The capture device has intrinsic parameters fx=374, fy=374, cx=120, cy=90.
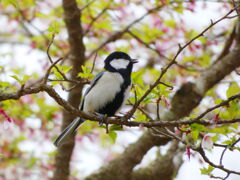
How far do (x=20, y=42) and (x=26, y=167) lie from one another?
7.46ft

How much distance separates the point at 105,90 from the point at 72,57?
31.3 inches

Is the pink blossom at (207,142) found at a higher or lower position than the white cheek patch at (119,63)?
lower

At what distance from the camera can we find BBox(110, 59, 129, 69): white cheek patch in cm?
304

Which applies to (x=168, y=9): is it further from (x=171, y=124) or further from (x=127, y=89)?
(x=171, y=124)

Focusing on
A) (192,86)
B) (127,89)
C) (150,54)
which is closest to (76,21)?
(127,89)

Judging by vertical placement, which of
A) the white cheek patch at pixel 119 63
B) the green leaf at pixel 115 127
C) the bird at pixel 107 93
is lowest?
the green leaf at pixel 115 127

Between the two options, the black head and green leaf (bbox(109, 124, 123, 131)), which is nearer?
green leaf (bbox(109, 124, 123, 131))

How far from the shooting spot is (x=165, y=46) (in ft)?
15.9

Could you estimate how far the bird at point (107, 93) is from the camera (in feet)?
9.20

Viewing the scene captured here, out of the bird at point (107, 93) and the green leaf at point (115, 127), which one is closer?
the green leaf at point (115, 127)

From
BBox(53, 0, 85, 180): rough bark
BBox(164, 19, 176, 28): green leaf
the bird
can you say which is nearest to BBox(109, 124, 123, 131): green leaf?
the bird

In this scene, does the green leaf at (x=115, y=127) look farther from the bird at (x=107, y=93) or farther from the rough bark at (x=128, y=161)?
the rough bark at (x=128, y=161)

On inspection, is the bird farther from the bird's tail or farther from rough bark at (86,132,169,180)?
→ rough bark at (86,132,169,180)

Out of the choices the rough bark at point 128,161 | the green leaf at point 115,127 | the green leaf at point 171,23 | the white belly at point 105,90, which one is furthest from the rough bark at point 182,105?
the green leaf at point 115,127
